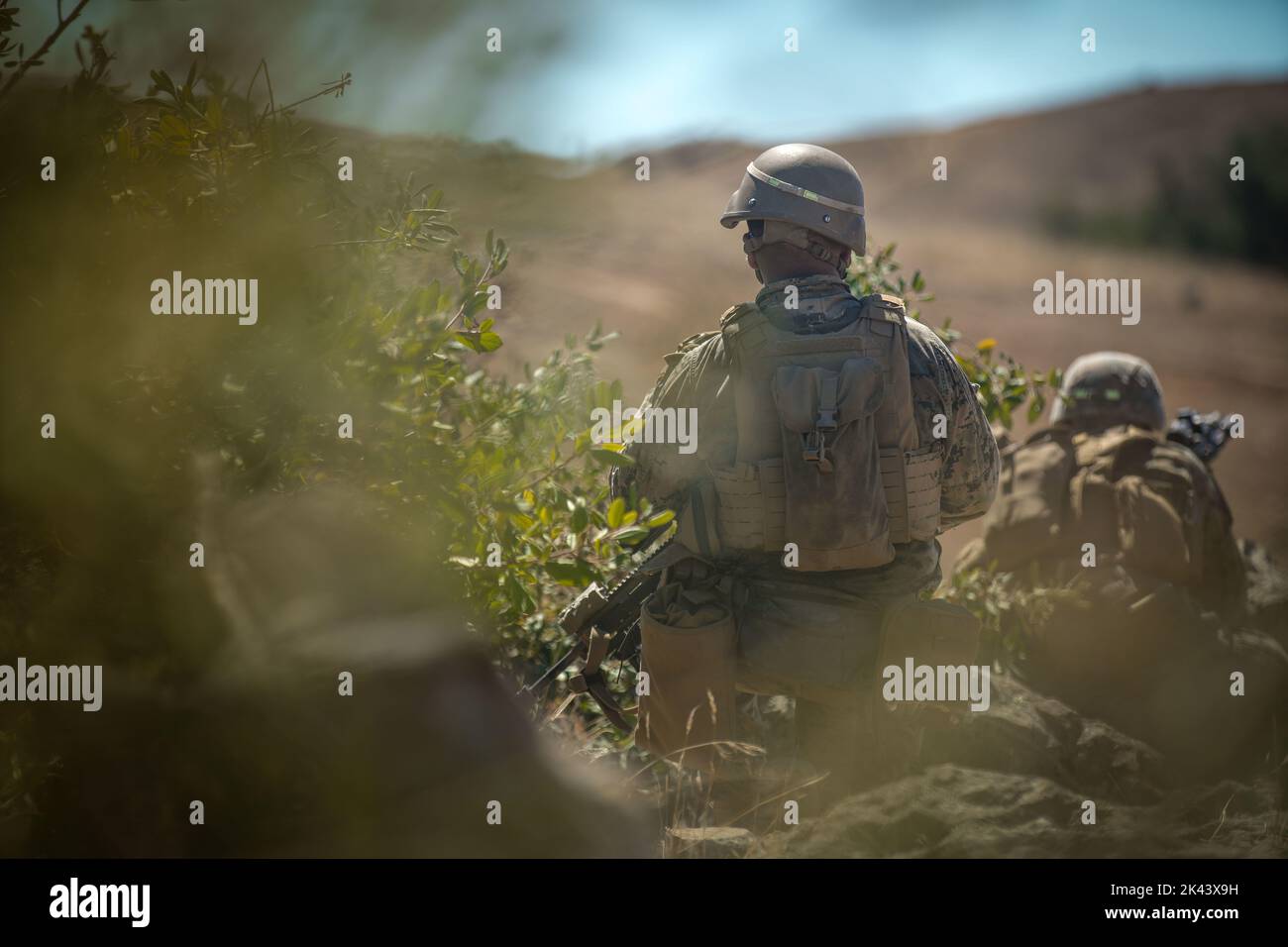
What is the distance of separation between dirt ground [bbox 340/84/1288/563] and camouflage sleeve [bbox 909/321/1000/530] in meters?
1.47

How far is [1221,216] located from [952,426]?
3350cm

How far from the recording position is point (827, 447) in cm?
338

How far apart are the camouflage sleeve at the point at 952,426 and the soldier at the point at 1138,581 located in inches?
78.6

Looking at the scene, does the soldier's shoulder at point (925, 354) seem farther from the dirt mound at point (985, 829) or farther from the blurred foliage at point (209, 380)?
the dirt mound at point (985, 829)

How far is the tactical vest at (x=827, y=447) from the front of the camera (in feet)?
11.1

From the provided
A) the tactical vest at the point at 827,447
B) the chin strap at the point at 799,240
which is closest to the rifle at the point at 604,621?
the tactical vest at the point at 827,447

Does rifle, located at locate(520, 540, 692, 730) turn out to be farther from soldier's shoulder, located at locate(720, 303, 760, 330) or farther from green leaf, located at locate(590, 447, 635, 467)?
soldier's shoulder, located at locate(720, 303, 760, 330)

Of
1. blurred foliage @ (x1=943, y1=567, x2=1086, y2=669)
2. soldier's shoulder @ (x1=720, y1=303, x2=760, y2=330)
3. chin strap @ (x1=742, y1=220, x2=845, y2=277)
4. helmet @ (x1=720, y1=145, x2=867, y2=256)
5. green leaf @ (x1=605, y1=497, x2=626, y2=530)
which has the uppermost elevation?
helmet @ (x1=720, y1=145, x2=867, y2=256)

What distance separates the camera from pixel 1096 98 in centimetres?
4928

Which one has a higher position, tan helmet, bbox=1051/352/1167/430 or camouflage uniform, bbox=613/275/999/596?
tan helmet, bbox=1051/352/1167/430

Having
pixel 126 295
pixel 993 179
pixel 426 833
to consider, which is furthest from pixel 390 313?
pixel 993 179

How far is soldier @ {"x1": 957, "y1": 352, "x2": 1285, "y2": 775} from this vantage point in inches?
210

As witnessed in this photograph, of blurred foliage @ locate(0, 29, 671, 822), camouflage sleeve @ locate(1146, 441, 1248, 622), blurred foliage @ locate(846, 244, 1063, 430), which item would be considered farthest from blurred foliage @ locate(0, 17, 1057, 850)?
camouflage sleeve @ locate(1146, 441, 1248, 622)

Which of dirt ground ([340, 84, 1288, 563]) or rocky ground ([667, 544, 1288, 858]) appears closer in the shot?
rocky ground ([667, 544, 1288, 858])
